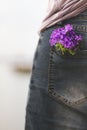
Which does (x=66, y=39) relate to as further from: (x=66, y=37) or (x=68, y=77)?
(x=68, y=77)

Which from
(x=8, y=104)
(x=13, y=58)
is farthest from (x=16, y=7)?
(x=8, y=104)

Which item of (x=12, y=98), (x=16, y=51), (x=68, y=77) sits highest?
(x=16, y=51)

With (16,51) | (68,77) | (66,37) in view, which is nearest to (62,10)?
(66,37)

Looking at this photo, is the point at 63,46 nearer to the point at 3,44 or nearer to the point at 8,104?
the point at 3,44

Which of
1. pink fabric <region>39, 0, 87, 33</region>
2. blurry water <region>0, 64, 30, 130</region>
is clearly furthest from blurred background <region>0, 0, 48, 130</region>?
pink fabric <region>39, 0, 87, 33</region>

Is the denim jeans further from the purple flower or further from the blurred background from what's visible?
the blurred background
